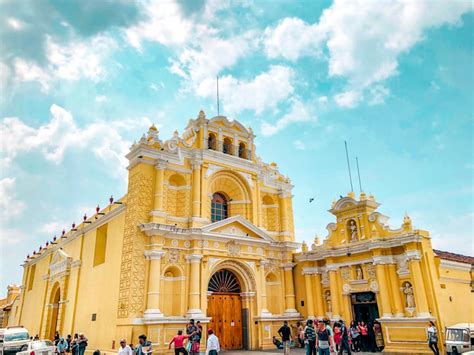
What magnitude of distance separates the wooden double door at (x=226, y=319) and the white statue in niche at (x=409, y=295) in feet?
26.6

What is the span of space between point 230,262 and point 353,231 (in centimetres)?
669

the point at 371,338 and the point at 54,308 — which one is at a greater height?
the point at 54,308

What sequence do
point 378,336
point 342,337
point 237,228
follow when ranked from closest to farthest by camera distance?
point 342,337, point 378,336, point 237,228

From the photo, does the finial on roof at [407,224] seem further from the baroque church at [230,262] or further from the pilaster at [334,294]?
the pilaster at [334,294]

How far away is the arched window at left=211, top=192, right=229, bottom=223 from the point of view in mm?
21689

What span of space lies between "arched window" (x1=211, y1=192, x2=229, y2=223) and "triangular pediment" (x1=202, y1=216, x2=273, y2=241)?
1.77m

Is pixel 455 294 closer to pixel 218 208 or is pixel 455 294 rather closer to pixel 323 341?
pixel 323 341

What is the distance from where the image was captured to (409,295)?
17.3 meters

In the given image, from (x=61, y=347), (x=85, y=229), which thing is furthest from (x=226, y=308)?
(x=85, y=229)

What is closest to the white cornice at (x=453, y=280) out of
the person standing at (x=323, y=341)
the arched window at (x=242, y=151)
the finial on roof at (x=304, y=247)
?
the finial on roof at (x=304, y=247)

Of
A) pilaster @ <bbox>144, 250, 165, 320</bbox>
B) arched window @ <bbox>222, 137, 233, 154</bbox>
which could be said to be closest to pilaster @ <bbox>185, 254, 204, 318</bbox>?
pilaster @ <bbox>144, 250, 165, 320</bbox>

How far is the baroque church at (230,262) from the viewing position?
1697cm

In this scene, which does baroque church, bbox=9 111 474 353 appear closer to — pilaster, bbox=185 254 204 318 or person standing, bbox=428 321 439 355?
pilaster, bbox=185 254 204 318

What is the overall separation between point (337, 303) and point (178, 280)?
8.23 meters
